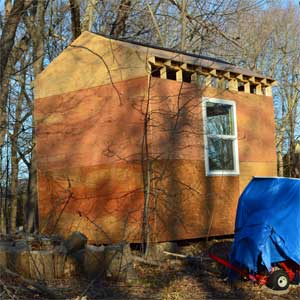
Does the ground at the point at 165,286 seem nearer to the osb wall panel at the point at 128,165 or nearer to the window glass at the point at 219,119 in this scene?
the osb wall panel at the point at 128,165

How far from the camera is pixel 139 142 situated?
9.43 meters

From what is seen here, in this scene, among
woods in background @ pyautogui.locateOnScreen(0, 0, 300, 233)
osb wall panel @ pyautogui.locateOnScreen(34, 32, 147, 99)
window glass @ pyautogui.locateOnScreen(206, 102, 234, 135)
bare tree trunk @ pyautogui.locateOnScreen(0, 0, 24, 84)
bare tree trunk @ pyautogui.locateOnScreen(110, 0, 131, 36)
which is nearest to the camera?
osb wall panel @ pyautogui.locateOnScreen(34, 32, 147, 99)

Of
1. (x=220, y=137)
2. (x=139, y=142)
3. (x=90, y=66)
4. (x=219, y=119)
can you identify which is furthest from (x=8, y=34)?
(x=220, y=137)

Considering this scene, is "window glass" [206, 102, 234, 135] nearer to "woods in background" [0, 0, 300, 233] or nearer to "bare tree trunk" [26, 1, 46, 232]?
"woods in background" [0, 0, 300, 233]

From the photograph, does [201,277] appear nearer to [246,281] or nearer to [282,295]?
[246,281]

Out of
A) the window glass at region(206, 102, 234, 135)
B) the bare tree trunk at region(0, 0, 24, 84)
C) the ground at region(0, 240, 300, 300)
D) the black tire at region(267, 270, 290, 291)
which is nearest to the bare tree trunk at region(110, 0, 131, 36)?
the bare tree trunk at region(0, 0, 24, 84)

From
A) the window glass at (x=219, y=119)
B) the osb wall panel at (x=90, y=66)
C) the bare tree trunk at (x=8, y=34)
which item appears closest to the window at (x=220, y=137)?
the window glass at (x=219, y=119)

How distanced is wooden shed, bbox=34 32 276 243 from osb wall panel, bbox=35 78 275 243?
0.8 inches

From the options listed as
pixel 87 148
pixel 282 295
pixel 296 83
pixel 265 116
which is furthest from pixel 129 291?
pixel 296 83

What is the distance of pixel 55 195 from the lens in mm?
10719

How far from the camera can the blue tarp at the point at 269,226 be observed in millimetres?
7461

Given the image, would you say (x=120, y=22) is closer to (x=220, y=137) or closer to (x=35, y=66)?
(x=35, y=66)

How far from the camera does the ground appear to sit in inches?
267

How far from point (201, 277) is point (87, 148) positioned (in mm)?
3541
